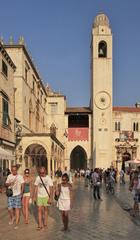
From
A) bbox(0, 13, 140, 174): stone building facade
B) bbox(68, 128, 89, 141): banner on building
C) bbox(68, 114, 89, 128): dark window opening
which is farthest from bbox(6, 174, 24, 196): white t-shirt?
bbox(68, 114, 89, 128): dark window opening

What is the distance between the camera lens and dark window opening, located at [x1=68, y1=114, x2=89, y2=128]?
64.0m

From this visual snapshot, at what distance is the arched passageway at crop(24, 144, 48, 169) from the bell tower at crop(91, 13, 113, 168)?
9035 millimetres

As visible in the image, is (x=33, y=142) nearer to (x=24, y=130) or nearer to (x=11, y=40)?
(x=24, y=130)

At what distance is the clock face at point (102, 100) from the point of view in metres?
59.5

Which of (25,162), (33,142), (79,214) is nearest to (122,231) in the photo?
(79,214)

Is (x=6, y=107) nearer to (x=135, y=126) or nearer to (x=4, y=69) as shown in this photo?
(x=4, y=69)

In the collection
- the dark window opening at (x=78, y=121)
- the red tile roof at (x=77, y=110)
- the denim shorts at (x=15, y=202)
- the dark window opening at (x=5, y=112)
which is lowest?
the denim shorts at (x=15, y=202)

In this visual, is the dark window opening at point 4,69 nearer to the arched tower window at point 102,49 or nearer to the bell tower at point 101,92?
the bell tower at point 101,92

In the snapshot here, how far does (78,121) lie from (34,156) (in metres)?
18.8

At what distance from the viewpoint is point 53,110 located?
64.6 m

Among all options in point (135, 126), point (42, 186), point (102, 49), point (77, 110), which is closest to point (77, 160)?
point (77, 110)

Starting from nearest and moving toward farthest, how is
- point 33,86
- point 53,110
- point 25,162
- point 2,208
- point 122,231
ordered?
point 122,231 → point 2,208 → point 25,162 → point 33,86 → point 53,110

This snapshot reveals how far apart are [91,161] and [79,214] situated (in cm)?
4656

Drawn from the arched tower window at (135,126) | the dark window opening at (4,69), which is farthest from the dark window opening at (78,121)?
the dark window opening at (4,69)
